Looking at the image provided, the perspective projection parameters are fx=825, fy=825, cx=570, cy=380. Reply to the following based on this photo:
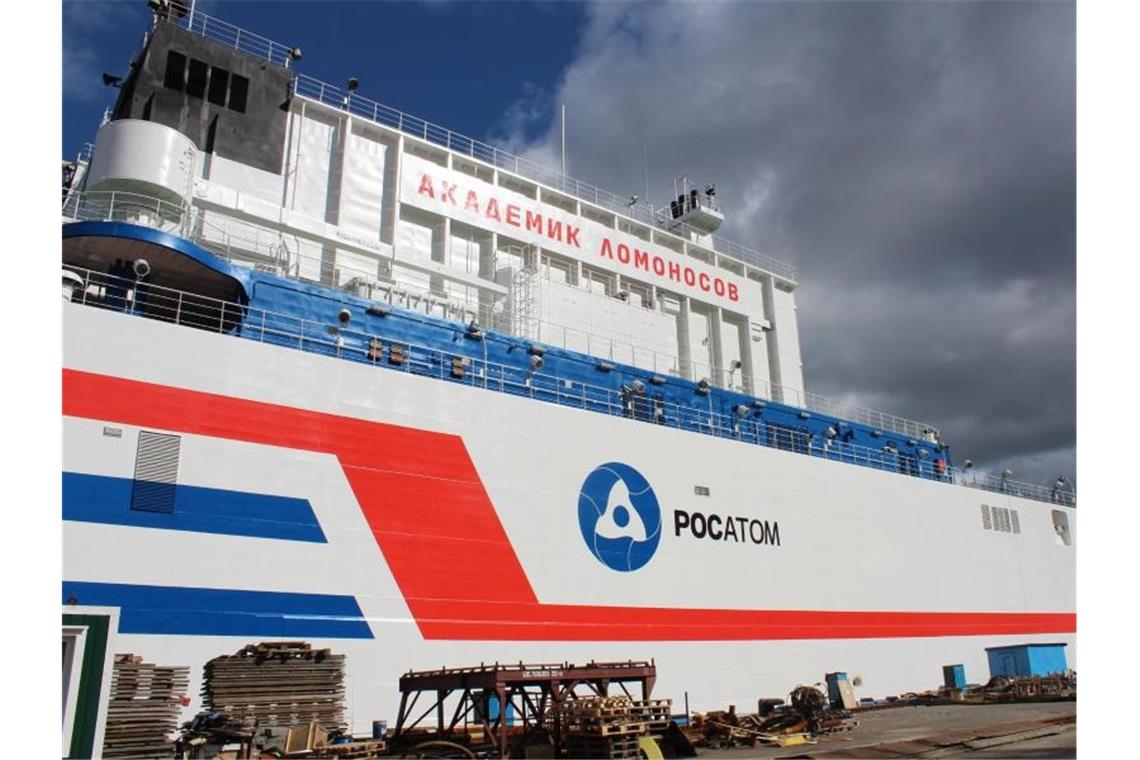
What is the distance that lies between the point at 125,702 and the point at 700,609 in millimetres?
10324

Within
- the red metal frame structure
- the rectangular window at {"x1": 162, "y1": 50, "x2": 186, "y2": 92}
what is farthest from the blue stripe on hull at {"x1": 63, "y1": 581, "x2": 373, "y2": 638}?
the rectangular window at {"x1": 162, "y1": 50, "x2": 186, "y2": 92}

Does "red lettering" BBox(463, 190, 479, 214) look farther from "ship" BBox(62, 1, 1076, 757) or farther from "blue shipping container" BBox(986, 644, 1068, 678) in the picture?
"blue shipping container" BBox(986, 644, 1068, 678)

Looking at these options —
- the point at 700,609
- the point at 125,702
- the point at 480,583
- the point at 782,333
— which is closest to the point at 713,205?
the point at 782,333

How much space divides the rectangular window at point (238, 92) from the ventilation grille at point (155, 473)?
336 inches

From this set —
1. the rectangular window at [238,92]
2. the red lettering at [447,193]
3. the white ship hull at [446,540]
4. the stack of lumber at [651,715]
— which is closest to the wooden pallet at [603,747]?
the stack of lumber at [651,715]

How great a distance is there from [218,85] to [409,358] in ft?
23.5

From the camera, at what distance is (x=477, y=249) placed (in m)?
20.4

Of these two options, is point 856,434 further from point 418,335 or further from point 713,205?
point 418,335

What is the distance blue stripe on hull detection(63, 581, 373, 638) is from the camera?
10744 mm

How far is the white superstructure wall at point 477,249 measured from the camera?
1686 cm

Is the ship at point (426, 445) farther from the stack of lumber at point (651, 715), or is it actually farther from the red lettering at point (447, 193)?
the stack of lumber at point (651, 715)

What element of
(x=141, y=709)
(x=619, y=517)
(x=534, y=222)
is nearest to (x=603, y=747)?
(x=141, y=709)

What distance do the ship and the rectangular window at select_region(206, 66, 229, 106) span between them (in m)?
0.06

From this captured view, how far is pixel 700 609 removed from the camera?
16.5 meters
